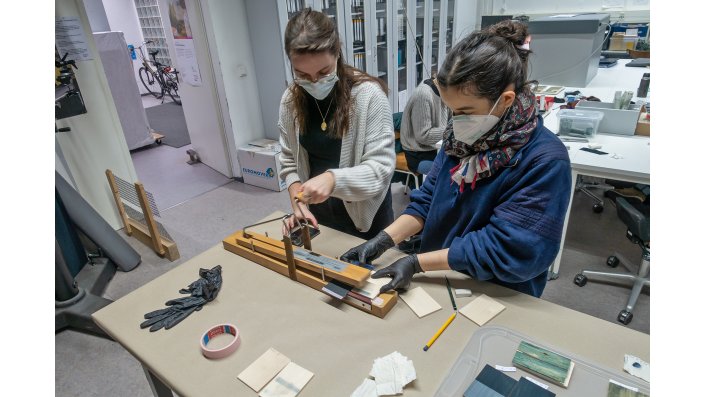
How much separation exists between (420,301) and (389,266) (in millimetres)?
132

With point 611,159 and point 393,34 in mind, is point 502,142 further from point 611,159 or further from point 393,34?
point 393,34

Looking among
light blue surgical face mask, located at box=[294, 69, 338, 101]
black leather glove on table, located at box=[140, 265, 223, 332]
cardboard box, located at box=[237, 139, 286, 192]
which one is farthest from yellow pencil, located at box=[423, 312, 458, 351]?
cardboard box, located at box=[237, 139, 286, 192]

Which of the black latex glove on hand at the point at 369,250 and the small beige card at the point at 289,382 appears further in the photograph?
the black latex glove on hand at the point at 369,250

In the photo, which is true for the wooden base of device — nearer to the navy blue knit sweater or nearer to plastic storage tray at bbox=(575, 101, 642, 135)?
the navy blue knit sweater

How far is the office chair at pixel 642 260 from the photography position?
188 cm

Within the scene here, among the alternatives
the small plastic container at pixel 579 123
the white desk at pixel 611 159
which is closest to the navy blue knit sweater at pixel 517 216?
the white desk at pixel 611 159

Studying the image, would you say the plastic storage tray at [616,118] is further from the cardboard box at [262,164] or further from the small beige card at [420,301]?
the cardboard box at [262,164]

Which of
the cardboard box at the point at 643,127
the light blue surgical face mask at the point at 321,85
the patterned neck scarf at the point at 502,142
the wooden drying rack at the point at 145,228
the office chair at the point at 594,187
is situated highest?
the light blue surgical face mask at the point at 321,85

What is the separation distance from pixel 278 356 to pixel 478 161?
67 cm

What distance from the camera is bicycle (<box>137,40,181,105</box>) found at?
667cm

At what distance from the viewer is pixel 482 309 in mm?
989

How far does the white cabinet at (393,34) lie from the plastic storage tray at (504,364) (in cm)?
297

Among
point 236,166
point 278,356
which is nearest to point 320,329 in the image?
point 278,356

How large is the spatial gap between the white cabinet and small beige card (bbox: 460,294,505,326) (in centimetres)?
286
